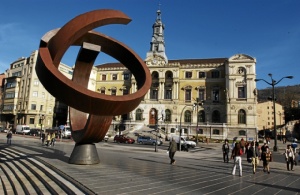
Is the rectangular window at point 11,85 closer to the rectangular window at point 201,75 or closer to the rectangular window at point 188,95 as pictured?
the rectangular window at point 188,95

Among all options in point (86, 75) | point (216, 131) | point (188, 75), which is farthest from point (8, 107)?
point (86, 75)

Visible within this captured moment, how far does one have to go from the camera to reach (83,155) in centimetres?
1263

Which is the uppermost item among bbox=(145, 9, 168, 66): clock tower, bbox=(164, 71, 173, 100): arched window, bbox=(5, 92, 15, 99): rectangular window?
bbox=(145, 9, 168, 66): clock tower

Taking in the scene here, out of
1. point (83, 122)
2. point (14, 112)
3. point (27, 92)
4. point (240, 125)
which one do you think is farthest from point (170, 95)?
point (83, 122)

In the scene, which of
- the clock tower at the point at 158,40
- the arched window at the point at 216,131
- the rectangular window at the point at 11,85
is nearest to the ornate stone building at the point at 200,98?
the arched window at the point at 216,131

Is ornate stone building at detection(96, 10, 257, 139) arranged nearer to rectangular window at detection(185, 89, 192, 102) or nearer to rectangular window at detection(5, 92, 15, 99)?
rectangular window at detection(185, 89, 192, 102)

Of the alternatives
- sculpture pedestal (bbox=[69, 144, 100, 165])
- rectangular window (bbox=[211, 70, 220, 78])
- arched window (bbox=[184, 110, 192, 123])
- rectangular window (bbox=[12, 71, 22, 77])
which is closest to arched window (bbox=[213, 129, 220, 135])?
arched window (bbox=[184, 110, 192, 123])

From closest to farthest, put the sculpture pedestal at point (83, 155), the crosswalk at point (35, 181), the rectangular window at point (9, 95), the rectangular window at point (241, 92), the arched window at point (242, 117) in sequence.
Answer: the crosswalk at point (35, 181)
the sculpture pedestal at point (83, 155)
the arched window at point (242, 117)
the rectangular window at point (241, 92)
the rectangular window at point (9, 95)

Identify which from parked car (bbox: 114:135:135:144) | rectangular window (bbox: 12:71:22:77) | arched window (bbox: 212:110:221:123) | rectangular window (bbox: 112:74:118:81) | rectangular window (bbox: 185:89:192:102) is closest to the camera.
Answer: parked car (bbox: 114:135:135:144)

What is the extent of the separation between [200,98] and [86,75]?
5176cm

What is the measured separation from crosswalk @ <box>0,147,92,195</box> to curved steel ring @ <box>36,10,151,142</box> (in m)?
2.59

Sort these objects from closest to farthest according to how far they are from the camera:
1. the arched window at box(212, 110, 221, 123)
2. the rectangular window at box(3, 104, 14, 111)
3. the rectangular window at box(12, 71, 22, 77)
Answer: the arched window at box(212, 110, 221, 123), the rectangular window at box(3, 104, 14, 111), the rectangular window at box(12, 71, 22, 77)

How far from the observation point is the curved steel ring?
9875 millimetres

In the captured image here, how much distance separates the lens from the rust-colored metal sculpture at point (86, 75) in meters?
9.93
